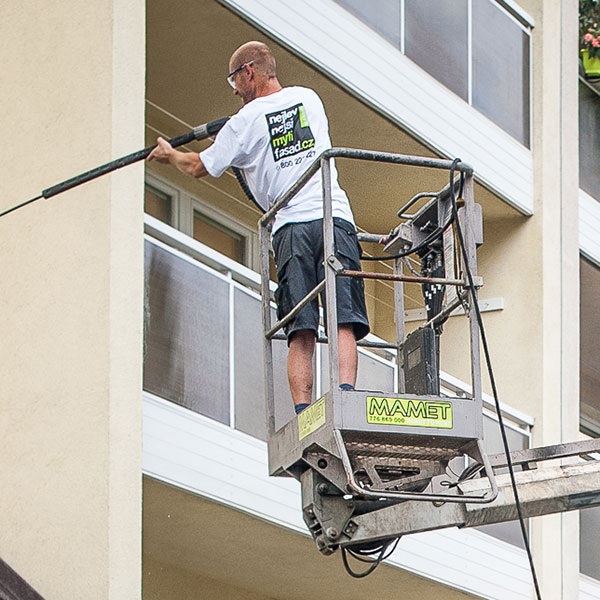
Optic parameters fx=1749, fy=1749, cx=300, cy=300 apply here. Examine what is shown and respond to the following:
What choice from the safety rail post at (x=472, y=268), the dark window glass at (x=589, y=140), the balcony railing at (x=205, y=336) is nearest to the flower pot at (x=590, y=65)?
the dark window glass at (x=589, y=140)

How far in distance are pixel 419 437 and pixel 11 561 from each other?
10.9 feet

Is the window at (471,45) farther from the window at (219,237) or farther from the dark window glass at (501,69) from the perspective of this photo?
the window at (219,237)

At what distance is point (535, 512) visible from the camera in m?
8.49

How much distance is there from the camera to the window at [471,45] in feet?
47.6

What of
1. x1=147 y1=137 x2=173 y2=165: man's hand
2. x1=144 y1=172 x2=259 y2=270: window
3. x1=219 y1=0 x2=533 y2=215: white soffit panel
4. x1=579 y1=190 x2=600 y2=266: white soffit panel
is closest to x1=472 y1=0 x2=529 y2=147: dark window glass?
x1=219 y1=0 x2=533 y2=215: white soffit panel

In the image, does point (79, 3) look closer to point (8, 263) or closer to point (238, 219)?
point (8, 263)

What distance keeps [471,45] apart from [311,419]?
26.8 feet

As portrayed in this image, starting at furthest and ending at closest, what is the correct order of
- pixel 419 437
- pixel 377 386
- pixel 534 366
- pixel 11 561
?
1. pixel 534 366
2. pixel 377 386
3. pixel 11 561
4. pixel 419 437

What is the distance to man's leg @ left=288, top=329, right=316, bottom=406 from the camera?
8.67 metres

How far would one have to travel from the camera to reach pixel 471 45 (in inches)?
616

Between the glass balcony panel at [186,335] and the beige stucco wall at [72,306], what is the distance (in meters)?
0.58

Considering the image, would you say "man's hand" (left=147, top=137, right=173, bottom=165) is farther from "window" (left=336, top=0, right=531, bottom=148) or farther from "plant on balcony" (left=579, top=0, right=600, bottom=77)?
"plant on balcony" (left=579, top=0, right=600, bottom=77)

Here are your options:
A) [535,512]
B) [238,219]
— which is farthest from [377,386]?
[535,512]

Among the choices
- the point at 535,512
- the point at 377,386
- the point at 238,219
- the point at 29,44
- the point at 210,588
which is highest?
the point at 238,219
